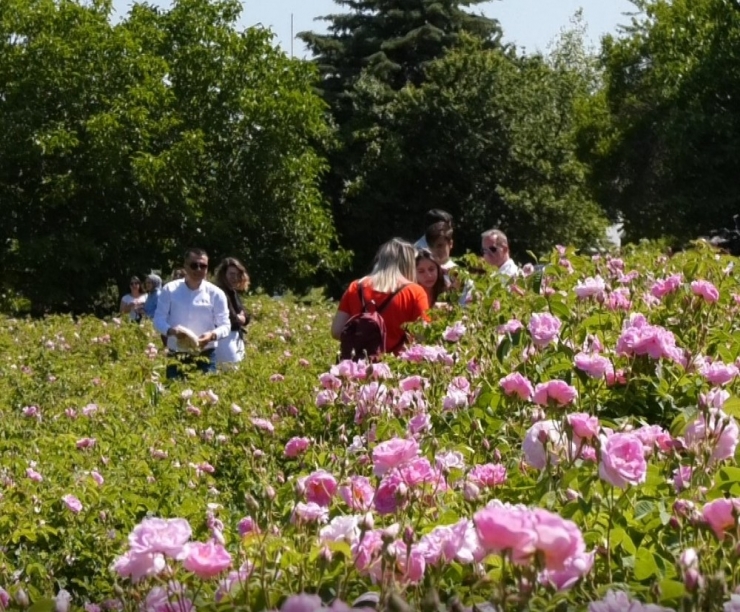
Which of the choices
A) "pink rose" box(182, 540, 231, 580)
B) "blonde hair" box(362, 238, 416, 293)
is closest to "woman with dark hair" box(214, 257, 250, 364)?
"blonde hair" box(362, 238, 416, 293)

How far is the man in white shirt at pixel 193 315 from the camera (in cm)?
907

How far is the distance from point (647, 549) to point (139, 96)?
31579 millimetres

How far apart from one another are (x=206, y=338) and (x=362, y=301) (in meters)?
2.65

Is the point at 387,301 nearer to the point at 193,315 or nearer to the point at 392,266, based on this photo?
the point at 392,266

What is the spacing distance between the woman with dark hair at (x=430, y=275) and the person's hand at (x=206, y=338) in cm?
197

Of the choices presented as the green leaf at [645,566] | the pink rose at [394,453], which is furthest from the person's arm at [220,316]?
the green leaf at [645,566]

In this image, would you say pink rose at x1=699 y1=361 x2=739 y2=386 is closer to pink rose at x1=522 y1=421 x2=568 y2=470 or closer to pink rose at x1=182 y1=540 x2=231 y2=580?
pink rose at x1=522 y1=421 x2=568 y2=470

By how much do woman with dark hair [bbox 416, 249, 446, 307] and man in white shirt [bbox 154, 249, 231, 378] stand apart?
1970 millimetres

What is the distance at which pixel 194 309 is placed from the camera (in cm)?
912

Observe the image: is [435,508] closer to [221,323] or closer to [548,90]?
[221,323]

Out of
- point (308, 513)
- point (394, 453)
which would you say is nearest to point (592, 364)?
point (394, 453)

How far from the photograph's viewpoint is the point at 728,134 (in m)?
34.1

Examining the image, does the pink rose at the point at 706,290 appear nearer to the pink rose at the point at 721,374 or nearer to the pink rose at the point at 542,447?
the pink rose at the point at 721,374

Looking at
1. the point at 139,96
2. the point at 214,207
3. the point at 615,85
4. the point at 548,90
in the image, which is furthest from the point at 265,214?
the point at 615,85
